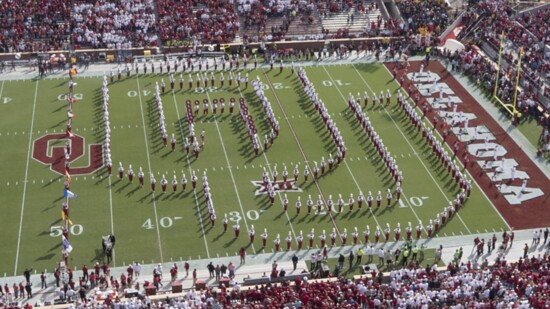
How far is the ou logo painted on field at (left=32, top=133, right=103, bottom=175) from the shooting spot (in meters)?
37.3

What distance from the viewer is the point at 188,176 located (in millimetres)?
36906

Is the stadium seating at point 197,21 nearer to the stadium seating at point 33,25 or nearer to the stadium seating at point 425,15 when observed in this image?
the stadium seating at point 33,25

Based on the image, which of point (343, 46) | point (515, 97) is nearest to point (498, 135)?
point (515, 97)

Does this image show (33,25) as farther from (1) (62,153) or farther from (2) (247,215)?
(2) (247,215)

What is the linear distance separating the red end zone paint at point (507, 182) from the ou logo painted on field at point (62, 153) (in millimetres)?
14047

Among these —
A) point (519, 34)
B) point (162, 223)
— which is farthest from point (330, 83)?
point (162, 223)

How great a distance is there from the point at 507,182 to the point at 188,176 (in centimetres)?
1196

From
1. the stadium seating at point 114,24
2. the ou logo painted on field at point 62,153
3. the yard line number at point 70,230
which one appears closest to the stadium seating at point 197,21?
the stadium seating at point 114,24

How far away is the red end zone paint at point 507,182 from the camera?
1383 inches

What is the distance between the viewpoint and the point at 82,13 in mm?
51094

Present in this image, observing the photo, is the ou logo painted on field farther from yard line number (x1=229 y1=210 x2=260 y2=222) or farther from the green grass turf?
yard line number (x1=229 y1=210 x2=260 y2=222)

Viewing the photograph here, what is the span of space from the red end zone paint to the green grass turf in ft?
2.23

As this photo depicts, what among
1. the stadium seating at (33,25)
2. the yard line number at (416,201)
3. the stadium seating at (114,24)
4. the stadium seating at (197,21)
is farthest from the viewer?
the stadium seating at (197,21)

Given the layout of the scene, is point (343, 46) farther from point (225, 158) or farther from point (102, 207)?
point (102, 207)
